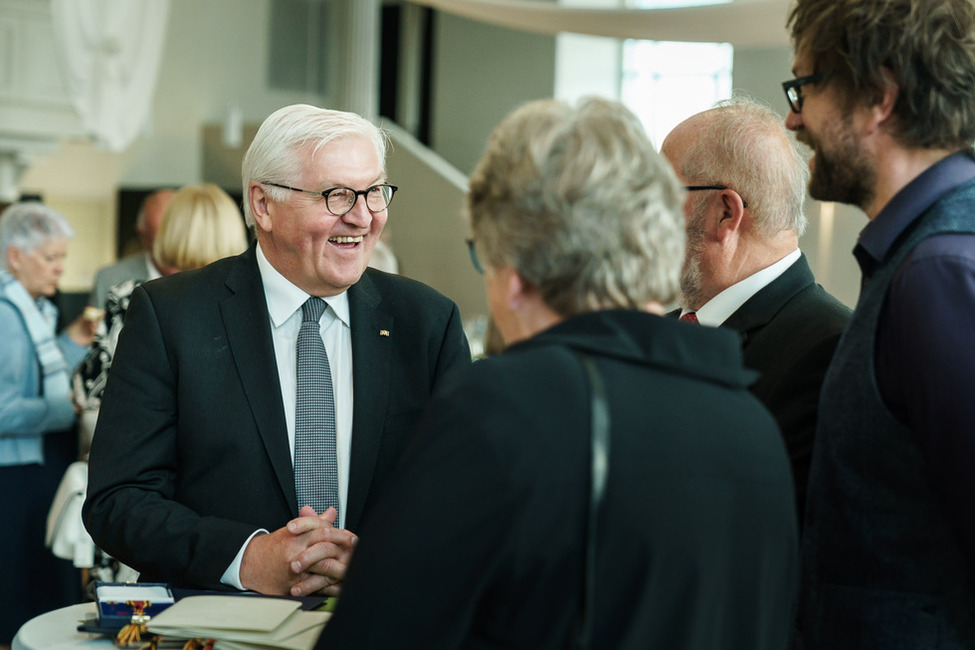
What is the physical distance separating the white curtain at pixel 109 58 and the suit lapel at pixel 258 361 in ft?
16.5

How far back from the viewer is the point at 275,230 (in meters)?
2.13

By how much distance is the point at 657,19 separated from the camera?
6.32 meters

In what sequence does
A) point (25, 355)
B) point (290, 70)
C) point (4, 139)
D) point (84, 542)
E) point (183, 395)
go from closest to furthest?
point (183, 395) → point (84, 542) → point (25, 355) → point (4, 139) → point (290, 70)

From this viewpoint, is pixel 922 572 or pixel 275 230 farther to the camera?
pixel 275 230

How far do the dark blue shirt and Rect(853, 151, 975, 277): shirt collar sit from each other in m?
0.06

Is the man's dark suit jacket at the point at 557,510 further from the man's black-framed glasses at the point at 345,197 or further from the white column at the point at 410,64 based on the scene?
the white column at the point at 410,64

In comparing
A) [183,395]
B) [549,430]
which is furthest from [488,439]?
[183,395]

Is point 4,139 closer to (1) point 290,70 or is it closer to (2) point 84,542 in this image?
(1) point 290,70

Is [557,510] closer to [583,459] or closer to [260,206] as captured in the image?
[583,459]

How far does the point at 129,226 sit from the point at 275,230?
938cm

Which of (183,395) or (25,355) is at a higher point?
(183,395)

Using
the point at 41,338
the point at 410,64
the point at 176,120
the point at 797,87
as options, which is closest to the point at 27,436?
the point at 41,338

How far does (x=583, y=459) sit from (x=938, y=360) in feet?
1.92

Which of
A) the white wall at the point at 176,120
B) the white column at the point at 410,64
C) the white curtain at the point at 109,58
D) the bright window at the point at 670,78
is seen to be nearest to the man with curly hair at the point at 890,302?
the white curtain at the point at 109,58
